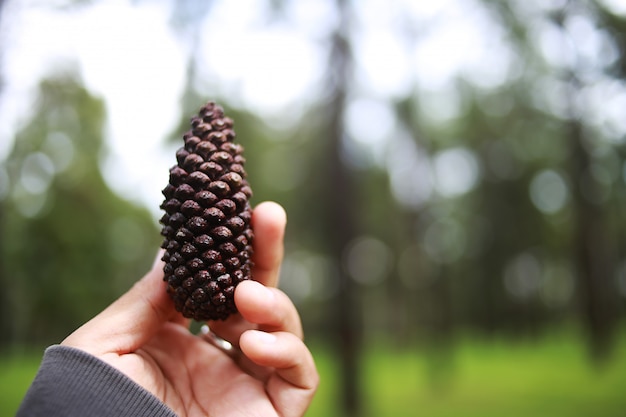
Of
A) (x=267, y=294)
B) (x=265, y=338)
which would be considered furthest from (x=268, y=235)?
(x=265, y=338)

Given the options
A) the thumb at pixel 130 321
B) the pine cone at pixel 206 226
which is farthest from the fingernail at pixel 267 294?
the thumb at pixel 130 321

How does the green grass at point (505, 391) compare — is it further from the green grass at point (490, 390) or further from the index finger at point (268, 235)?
the index finger at point (268, 235)

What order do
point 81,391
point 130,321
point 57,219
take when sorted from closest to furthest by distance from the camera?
point 81,391 < point 130,321 < point 57,219

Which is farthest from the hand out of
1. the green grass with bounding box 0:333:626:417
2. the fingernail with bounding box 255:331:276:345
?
the green grass with bounding box 0:333:626:417

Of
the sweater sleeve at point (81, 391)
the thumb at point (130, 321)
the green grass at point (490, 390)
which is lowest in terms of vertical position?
the green grass at point (490, 390)

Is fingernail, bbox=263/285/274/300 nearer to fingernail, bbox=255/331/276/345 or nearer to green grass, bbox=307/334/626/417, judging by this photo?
fingernail, bbox=255/331/276/345

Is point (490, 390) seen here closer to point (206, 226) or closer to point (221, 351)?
point (221, 351)
